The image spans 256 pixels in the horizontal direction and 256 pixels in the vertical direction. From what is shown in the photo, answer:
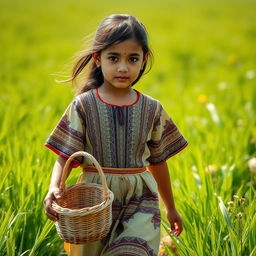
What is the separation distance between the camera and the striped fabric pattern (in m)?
1.92

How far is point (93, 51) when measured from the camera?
200 centimetres

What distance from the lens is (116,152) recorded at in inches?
76.1

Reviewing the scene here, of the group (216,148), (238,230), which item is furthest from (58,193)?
(216,148)

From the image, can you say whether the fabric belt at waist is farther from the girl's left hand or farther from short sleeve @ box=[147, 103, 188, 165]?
the girl's left hand

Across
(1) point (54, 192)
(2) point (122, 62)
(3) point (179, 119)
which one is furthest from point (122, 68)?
(3) point (179, 119)

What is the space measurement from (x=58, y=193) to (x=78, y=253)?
0.31m

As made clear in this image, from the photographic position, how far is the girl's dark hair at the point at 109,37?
75.5 inches

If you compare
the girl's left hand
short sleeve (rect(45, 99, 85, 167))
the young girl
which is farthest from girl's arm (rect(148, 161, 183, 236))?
short sleeve (rect(45, 99, 85, 167))

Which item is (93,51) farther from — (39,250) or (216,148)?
(216,148)

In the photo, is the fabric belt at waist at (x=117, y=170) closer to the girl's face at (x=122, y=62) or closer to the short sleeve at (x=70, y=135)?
the short sleeve at (x=70, y=135)

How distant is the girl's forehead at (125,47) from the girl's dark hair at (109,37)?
13 mm

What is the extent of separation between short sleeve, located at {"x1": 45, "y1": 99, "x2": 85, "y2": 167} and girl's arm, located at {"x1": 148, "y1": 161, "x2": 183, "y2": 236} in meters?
0.40

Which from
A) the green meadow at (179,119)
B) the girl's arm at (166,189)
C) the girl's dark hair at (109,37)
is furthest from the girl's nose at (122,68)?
the girl's arm at (166,189)

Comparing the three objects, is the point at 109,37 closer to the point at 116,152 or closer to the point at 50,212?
the point at 116,152
